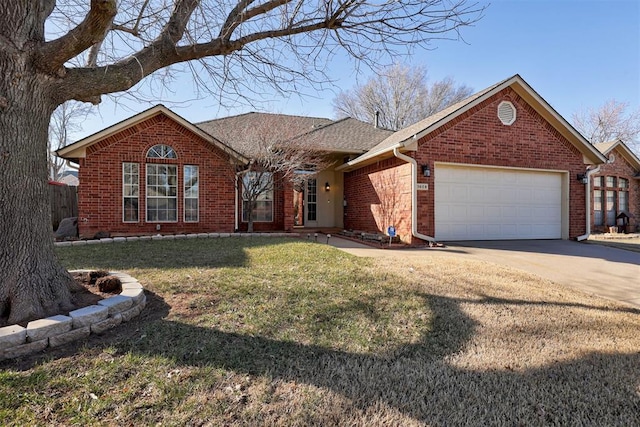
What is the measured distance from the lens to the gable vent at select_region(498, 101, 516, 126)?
34.7 ft

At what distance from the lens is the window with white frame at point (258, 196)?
11.3 metres

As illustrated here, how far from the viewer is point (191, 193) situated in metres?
11.3

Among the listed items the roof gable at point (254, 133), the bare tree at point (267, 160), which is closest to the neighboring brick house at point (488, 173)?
the bare tree at point (267, 160)

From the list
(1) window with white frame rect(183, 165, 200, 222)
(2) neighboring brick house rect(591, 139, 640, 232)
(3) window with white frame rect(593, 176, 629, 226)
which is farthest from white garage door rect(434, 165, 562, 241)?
(3) window with white frame rect(593, 176, 629, 226)

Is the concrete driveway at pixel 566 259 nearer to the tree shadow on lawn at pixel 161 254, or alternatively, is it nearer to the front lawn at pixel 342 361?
the front lawn at pixel 342 361

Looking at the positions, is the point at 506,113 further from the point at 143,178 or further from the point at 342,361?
the point at 143,178

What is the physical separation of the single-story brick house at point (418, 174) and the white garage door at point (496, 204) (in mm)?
33

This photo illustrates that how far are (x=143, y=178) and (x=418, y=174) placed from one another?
864 centimetres

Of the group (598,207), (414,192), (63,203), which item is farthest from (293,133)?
(598,207)

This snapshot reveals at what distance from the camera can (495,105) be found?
414 inches

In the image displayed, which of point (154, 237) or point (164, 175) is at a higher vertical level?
point (164, 175)

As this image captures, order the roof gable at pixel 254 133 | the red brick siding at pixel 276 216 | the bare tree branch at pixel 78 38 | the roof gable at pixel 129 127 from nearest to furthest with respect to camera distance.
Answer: the bare tree branch at pixel 78 38 < the roof gable at pixel 129 127 < the roof gable at pixel 254 133 < the red brick siding at pixel 276 216

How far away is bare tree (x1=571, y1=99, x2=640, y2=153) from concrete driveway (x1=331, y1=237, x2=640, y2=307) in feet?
86.3

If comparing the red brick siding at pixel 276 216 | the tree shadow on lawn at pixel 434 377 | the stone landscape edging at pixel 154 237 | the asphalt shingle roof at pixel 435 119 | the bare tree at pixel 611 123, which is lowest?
the tree shadow on lawn at pixel 434 377
